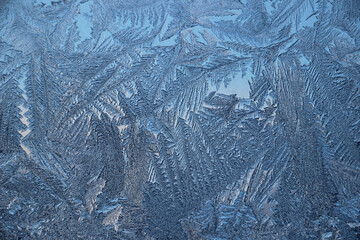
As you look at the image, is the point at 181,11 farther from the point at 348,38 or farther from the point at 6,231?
the point at 6,231

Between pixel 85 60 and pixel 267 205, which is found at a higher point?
pixel 85 60

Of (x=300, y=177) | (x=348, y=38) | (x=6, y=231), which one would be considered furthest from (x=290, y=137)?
(x=6, y=231)

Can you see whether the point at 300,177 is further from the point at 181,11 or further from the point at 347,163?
the point at 181,11

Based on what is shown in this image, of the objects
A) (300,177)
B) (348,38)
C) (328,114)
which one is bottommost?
(300,177)

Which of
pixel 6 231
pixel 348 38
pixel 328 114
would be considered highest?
pixel 348 38

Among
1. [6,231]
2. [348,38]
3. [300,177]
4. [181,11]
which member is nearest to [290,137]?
[300,177]

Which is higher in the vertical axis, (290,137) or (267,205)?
(290,137)
